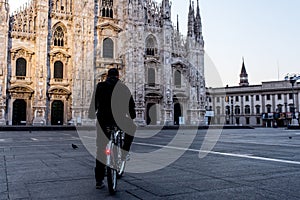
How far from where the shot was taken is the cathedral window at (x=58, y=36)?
3584 centimetres

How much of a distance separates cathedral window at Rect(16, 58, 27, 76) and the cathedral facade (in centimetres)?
10

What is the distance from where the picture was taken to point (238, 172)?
6.24 meters

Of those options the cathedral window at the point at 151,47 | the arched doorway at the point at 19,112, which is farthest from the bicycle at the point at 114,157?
the cathedral window at the point at 151,47

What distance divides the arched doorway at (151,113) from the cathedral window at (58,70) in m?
11.7

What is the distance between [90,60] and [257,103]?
176 ft

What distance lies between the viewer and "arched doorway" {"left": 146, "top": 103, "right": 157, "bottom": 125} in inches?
1623

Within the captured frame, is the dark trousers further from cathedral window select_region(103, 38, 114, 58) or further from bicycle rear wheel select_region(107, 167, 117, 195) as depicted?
cathedral window select_region(103, 38, 114, 58)

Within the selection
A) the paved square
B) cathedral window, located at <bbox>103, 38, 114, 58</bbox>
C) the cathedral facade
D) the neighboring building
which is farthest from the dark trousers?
the neighboring building

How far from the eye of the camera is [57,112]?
35.6 metres

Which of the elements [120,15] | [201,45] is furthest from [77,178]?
[201,45]

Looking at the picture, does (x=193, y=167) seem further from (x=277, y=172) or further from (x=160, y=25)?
(x=160, y=25)

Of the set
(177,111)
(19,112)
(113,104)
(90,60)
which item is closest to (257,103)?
(177,111)

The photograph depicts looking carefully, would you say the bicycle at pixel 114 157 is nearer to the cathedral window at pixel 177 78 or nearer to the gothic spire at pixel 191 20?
the cathedral window at pixel 177 78

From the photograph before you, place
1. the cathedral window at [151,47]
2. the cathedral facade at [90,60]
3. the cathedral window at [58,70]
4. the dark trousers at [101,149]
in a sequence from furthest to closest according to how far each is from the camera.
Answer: the cathedral window at [151,47] → the cathedral window at [58,70] → the cathedral facade at [90,60] → the dark trousers at [101,149]
